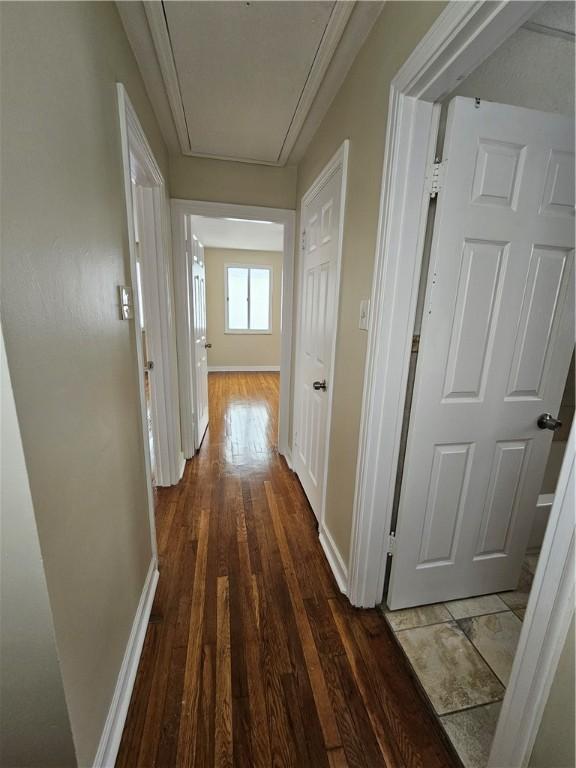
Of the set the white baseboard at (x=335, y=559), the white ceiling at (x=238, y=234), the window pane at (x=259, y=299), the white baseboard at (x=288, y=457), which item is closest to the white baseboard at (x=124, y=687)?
the white baseboard at (x=335, y=559)

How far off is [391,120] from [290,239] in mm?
1586

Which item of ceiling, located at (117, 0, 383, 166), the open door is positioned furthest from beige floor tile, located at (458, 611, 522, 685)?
ceiling, located at (117, 0, 383, 166)

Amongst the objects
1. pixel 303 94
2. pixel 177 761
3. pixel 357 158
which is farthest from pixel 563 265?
pixel 177 761

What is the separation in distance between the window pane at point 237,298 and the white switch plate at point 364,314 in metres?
5.38

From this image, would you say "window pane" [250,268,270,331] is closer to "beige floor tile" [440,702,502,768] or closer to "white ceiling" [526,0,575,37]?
"white ceiling" [526,0,575,37]

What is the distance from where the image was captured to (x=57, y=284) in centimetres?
73

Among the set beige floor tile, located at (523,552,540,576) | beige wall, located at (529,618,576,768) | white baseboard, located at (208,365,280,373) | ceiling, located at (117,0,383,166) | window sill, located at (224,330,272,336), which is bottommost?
beige floor tile, located at (523,552,540,576)

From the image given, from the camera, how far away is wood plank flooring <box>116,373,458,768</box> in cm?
101

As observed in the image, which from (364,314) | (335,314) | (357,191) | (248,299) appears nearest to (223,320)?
(248,299)

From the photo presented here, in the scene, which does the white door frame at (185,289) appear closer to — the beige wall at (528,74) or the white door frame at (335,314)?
the white door frame at (335,314)

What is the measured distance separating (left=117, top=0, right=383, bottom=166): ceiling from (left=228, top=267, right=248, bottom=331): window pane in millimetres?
4222

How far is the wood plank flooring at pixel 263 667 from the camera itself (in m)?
1.01

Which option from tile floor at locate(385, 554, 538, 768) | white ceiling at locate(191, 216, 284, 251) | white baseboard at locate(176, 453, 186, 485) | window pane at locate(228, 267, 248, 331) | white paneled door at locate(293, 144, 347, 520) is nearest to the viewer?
tile floor at locate(385, 554, 538, 768)

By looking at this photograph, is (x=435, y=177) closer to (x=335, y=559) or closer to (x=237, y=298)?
(x=335, y=559)
